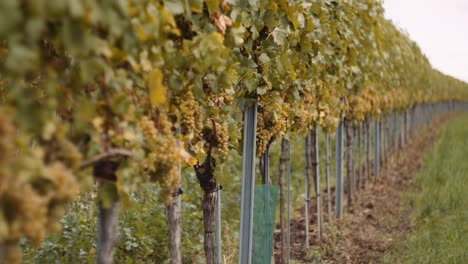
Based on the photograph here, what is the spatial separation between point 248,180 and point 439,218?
167 inches

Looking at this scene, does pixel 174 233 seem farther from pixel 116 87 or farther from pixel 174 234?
pixel 116 87

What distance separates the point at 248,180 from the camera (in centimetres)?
425

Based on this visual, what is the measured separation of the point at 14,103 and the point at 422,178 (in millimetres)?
9913

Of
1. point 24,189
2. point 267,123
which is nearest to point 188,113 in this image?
point 24,189

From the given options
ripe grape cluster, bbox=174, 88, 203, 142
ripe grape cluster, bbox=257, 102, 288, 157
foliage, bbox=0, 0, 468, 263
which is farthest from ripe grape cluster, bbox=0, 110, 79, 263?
ripe grape cluster, bbox=257, 102, 288, 157

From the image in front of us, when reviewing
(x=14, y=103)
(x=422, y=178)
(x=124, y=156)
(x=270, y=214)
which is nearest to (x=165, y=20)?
(x=124, y=156)

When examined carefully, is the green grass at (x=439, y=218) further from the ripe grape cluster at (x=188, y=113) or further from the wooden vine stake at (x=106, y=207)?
the wooden vine stake at (x=106, y=207)

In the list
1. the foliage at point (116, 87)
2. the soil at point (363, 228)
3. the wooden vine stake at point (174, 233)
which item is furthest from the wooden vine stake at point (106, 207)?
the soil at point (363, 228)

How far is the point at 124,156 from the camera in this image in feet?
7.07

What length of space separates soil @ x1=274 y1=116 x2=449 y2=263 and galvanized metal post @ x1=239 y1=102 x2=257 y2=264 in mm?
2017

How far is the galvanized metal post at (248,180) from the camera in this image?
4219 mm

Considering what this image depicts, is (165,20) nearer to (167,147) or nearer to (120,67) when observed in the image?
(120,67)

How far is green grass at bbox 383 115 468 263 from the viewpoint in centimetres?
594

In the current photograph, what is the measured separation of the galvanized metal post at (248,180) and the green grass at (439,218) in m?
2.23
